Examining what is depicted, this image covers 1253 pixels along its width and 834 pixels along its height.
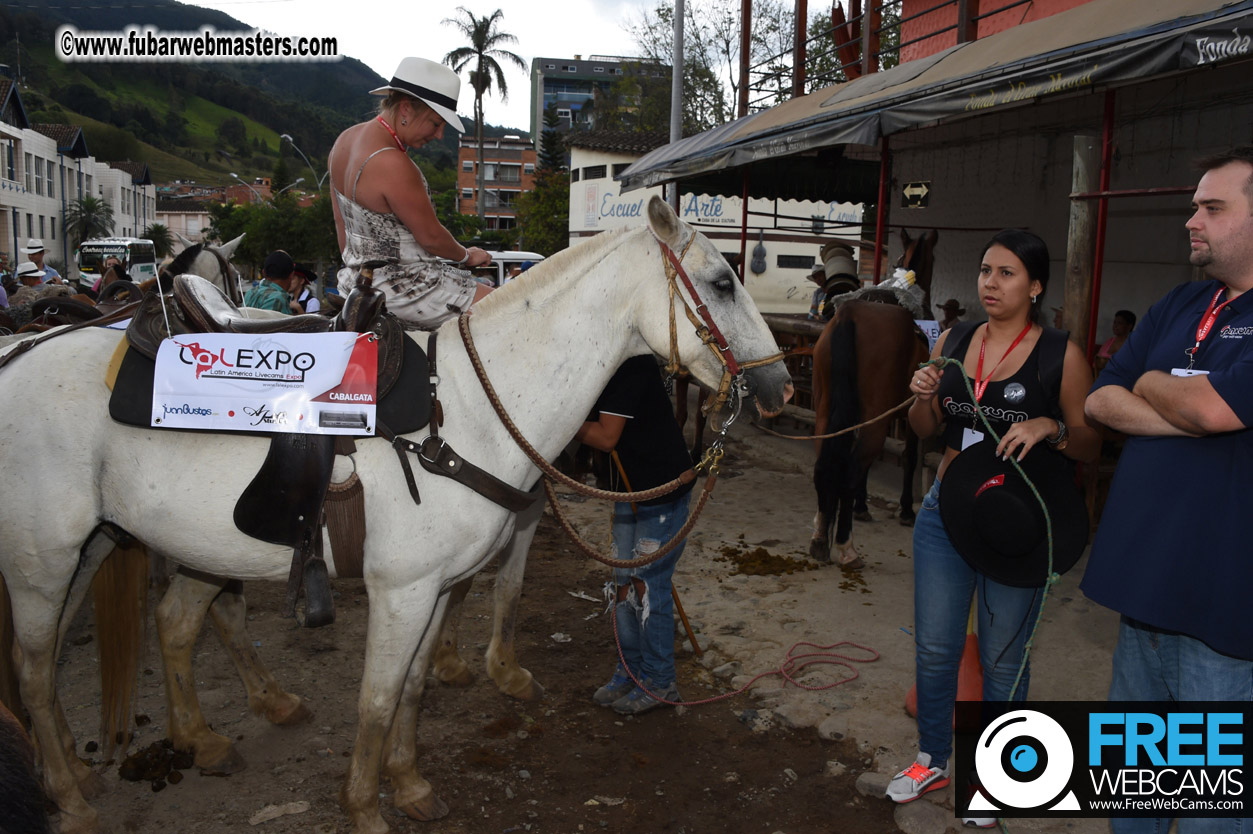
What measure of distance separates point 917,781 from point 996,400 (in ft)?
4.85

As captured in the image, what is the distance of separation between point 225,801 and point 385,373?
1.84 m

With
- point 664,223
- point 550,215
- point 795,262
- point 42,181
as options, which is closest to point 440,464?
point 664,223

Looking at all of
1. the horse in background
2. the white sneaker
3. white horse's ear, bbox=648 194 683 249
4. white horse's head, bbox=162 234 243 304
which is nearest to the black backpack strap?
white horse's ear, bbox=648 194 683 249

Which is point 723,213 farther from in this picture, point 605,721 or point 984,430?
point 984,430

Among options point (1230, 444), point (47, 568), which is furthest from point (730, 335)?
point (47, 568)

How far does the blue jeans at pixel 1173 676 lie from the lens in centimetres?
204

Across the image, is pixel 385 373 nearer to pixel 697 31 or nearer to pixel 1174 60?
pixel 1174 60

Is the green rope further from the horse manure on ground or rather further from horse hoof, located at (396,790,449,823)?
the horse manure on ground

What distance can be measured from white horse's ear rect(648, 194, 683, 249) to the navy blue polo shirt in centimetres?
143

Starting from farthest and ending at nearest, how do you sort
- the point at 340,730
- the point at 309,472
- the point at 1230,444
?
the point at 340,730 → the point at 309,472 → the point at 1230,444

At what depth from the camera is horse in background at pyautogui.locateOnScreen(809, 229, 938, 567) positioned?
5.78m

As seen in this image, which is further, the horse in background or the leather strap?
the horse in background

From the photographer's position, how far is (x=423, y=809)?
3.01 m

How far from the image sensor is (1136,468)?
218 centimetres
